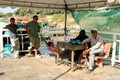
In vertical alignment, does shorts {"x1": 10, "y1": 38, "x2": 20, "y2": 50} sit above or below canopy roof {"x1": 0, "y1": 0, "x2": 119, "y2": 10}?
below

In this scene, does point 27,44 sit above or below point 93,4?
below

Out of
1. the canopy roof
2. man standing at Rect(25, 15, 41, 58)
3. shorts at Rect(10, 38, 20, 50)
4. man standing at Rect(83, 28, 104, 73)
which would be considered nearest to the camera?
man standing at Rect(83, 28, 104, 73)

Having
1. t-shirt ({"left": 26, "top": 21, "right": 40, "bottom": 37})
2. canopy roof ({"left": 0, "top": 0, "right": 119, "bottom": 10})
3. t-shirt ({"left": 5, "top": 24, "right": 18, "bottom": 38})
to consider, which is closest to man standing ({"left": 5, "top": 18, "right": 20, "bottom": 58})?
t-shirt ({"left": 5, "top": 24, "right": 18, "bottom": 38})

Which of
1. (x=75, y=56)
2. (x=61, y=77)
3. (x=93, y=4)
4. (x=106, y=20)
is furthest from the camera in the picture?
(x=106, y=20)

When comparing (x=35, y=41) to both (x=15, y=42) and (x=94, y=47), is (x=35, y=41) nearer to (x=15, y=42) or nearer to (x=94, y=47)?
(x=15, y=42)

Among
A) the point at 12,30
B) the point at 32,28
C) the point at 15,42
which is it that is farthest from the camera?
the point at 32,28

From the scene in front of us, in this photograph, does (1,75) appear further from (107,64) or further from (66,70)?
(107,64)

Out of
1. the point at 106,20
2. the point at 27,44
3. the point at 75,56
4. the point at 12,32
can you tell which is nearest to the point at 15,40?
the point at 12,32

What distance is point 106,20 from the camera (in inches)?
433

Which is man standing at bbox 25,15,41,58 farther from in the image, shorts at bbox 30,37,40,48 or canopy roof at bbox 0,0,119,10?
canopy roof at bbox 0,0,119,10

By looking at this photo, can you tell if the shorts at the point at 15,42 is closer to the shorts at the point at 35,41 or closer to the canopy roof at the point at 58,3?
the shorts at the point at 35,41

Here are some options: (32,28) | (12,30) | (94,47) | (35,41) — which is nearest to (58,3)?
(32,28)

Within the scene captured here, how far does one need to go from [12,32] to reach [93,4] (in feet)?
10.6

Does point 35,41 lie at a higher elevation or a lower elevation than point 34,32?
lower
